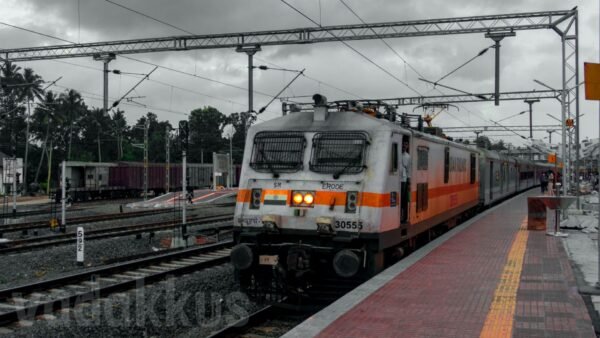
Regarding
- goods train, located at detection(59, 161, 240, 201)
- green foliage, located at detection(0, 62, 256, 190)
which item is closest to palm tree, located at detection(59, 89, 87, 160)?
green foliage, located at detection(0, 62, 256, 190)

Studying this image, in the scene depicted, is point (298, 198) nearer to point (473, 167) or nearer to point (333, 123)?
point (333, 123)

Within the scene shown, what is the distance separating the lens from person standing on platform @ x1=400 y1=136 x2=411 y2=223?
1006 centimetres

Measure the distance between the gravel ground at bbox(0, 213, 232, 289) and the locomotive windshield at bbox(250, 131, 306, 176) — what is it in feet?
18.4

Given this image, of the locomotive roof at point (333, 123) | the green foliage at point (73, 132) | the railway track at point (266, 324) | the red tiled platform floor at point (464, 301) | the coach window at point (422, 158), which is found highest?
the green foliage at point (73, 132)

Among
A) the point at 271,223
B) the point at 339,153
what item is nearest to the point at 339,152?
the point at 339,153

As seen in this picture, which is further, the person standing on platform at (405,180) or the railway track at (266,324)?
the person standing on platform at (405,180)

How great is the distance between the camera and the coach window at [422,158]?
11.1 metres

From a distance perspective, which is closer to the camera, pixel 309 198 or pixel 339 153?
pixel 309 198

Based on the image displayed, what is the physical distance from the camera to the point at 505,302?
7.61 meters

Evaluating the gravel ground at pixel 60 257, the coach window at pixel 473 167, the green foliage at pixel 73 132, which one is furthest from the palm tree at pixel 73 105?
the coach window at pixel 473 167

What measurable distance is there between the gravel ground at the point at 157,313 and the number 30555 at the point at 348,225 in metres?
2.08

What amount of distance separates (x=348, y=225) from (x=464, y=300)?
2.10m

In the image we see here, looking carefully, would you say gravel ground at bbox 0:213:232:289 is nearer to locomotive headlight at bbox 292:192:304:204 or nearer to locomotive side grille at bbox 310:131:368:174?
locomotive headlight at bbox 292:192:304:204

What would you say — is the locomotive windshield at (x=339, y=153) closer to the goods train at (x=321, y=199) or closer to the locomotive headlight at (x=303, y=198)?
the goods train at (x=321, y=199)
